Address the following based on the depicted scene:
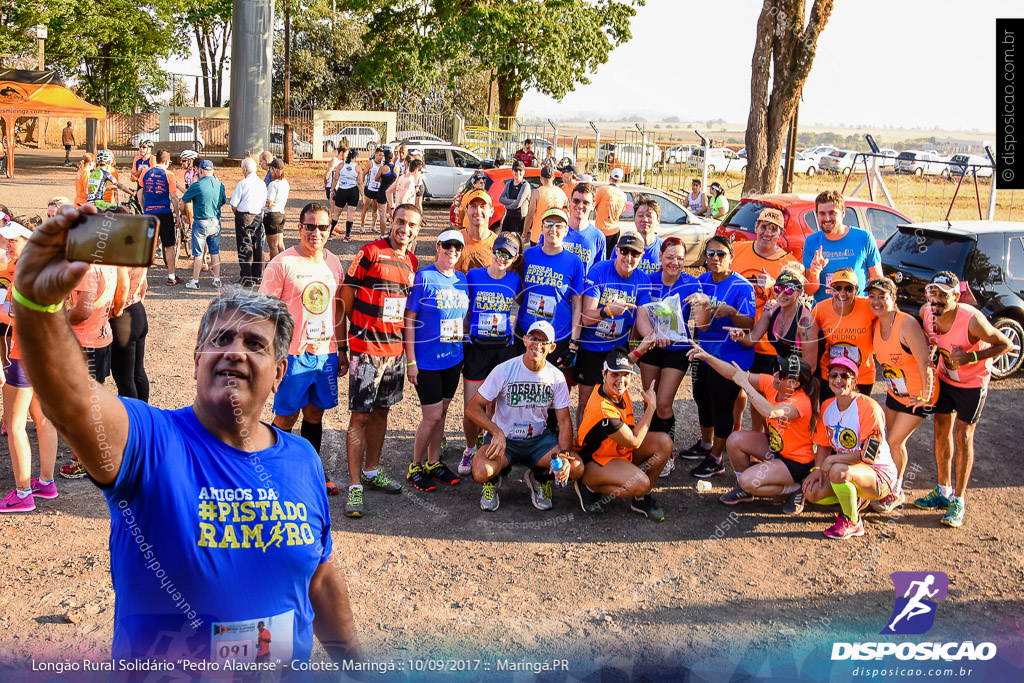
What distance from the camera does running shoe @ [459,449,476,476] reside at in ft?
22.5

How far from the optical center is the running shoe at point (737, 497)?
650cm

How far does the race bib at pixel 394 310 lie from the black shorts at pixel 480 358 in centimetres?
69

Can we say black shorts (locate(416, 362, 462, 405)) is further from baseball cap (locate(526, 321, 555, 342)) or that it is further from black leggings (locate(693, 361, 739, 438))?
black leggings (locate(693, 361, 739, 438))

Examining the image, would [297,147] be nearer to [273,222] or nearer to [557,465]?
[273,222]

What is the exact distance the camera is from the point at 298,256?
588 cm

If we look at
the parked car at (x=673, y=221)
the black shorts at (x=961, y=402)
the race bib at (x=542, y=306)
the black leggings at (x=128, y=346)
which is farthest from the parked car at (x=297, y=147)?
the black shorts at (x=961, y=402)

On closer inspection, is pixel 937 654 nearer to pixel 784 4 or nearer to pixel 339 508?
pixel 339 508

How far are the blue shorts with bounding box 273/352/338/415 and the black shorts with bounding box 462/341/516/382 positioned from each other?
1.17m

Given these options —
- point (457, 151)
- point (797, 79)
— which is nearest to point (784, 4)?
point (797, 79)

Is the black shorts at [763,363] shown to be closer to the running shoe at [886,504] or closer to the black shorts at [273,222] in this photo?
the running shoe at [886,504]

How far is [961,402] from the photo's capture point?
6363 millimetres

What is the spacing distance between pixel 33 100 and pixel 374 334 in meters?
25.2

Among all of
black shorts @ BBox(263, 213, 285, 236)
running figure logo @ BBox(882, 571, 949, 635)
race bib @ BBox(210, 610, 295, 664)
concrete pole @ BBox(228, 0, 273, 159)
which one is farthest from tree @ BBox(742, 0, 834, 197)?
race bib @ BBox(210, 610, 295, 664)

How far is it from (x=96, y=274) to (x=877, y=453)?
218 inches
